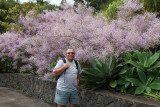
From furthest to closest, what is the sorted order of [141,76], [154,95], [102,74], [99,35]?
[99,35] → [102,74] → [141,76] → [154,95]

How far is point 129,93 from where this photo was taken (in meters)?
4.46

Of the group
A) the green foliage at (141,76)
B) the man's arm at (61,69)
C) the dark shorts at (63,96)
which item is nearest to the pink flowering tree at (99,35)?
the green foliage at (141,76)

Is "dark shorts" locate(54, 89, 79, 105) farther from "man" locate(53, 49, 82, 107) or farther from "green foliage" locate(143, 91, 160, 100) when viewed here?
"green foliage" locate(143, 91, 160, 100)

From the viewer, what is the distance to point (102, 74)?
4602 mm

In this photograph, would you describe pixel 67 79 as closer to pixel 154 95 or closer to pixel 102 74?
pixel 102 74

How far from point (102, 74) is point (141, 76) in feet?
3.18

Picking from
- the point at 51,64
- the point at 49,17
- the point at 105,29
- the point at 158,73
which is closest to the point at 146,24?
the point at 105,29

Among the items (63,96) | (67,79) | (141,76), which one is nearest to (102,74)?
(141,76)

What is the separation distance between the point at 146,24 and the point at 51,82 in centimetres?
392

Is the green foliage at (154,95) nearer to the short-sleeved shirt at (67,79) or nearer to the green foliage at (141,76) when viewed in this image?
the green foliage at (141,76)

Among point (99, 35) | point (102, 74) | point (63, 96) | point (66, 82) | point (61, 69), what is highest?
point (99, 35)

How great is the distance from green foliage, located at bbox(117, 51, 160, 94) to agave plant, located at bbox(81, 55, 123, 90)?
0.23 metres

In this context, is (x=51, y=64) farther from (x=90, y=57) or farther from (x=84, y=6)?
(x=84, y=6)

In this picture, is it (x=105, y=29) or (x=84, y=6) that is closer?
(x=105, y=29)
